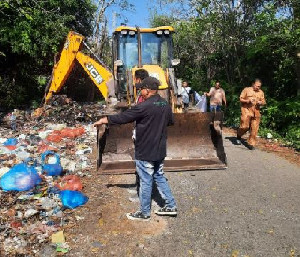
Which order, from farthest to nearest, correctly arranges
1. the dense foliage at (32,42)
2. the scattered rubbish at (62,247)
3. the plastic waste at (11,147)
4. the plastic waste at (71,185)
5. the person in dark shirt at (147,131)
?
the dense foliage at (32,42)
the plastic waste at (11,147)
the plastic waste at (71,185)
the person in dark shirt at (147,131)
the scattered rubbish at (62,247)

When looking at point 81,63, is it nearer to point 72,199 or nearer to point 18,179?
point 18,179

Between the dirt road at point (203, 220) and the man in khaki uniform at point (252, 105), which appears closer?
the dirt road at point (203, 220)

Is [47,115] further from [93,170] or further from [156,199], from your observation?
[156,199]

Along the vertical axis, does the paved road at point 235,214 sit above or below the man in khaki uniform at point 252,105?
below

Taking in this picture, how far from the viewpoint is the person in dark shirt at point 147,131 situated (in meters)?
4.15

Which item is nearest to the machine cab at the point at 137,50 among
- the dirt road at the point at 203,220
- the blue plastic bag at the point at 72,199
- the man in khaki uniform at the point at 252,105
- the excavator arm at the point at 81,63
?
the excavator arm at the point at 81,63

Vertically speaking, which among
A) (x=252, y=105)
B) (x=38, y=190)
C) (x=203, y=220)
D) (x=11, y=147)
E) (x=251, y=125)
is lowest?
(x=203, y=220)

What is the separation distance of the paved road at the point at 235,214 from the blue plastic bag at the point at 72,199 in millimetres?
1238

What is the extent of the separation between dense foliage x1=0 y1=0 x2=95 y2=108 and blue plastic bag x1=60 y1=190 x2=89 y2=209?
28.0 ft

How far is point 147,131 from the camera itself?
13.7ft

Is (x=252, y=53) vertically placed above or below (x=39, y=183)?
above

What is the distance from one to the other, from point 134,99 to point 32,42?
731 centimetres

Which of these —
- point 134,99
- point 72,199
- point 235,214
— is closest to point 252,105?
point 134,99

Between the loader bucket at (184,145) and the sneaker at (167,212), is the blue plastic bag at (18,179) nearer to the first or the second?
the loader bucket at (184,145)
